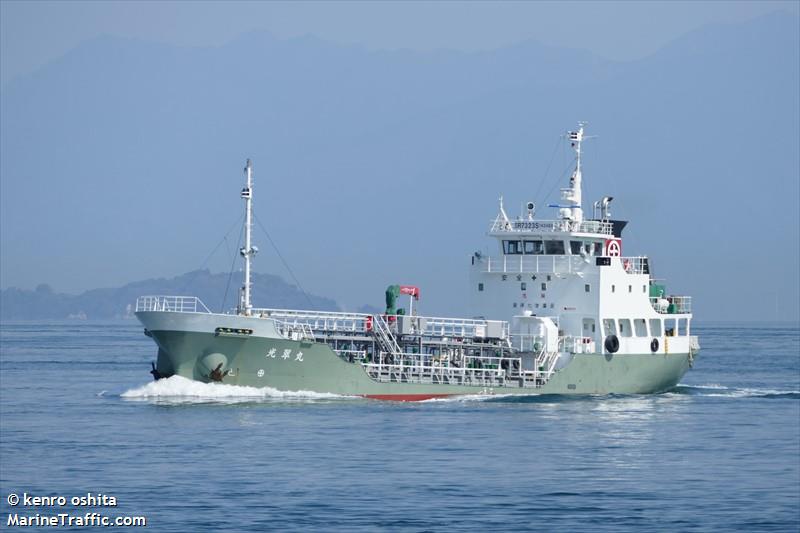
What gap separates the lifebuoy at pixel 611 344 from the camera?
53.4 meters

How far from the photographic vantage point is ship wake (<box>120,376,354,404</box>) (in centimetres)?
4694

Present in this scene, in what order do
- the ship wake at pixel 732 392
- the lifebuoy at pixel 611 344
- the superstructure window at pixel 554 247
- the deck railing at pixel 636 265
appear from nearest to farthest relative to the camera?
the lifebuoy at pixel 611 344 → the superstructure window at pixel 554 247 → the deck railing at pixel 636 265 → the ship wake at pixel 732 392

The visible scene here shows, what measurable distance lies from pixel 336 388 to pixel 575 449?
39.1 ft

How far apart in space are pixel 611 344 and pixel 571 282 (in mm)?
2933

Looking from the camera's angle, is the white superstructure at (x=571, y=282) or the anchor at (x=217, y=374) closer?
the anchor at (x=217, y=374)

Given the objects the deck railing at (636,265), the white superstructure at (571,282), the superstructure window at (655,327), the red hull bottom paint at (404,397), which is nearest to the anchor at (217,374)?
the red hull bottom paint at (404,397)

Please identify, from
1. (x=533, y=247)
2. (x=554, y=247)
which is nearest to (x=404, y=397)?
(x=533, y=247)

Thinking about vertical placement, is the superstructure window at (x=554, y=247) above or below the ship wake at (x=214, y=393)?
above

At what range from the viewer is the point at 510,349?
52969 millimetres

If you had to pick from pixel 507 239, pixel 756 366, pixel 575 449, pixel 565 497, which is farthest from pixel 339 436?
pixel 756 366

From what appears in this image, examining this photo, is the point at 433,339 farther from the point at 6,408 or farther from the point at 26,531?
the point at 26,531

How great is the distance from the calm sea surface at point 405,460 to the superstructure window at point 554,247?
6.12 m

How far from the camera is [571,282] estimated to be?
54188 millimetres

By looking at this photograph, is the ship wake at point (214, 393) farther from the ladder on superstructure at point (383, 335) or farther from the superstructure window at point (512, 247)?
the superstructure window at point (512, 247)
